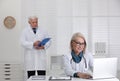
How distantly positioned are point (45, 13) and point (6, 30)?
947mm

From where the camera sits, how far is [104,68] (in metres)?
3.12

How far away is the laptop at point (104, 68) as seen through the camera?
3.07 metres

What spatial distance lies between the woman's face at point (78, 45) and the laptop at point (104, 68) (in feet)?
2.12

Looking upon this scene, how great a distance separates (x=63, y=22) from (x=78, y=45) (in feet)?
6.75

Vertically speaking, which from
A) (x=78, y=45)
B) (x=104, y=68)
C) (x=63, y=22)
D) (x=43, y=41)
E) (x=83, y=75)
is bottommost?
(x=83, y=75)

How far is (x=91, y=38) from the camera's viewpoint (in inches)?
228

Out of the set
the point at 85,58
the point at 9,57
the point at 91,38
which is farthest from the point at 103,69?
the point at 9,57

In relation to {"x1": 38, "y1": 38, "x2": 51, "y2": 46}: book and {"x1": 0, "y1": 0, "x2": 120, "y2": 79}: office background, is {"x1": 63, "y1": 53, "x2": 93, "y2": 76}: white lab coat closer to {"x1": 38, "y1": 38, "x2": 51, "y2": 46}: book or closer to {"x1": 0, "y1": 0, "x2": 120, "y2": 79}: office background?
{"x1": 38, "y1": 38, "x2": 51, "y2": 46}: book

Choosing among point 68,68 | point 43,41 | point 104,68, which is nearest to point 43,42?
point 43,41

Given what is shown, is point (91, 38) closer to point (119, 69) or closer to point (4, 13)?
point (119, 69)

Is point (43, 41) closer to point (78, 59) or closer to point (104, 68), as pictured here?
point (78, 59)

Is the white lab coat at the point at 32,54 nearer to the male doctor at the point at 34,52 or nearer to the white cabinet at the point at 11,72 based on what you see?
the male doctor at the point at 34,52

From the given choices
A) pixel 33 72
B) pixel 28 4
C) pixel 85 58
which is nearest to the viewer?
pixel 85 58

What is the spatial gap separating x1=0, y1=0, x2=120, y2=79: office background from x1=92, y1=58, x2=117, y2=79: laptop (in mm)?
2431
